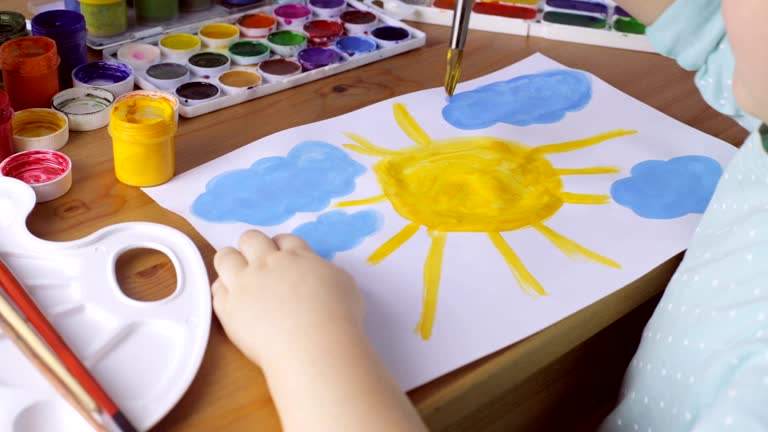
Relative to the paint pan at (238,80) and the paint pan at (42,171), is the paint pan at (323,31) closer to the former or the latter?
the paint pan at (238,80)

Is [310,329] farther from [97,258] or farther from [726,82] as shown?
[726,82]

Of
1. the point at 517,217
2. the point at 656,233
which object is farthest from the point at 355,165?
the point at 656,233

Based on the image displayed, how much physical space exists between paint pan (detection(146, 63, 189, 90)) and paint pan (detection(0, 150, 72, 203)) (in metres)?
0.17

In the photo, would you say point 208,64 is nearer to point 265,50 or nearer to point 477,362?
point 265,50

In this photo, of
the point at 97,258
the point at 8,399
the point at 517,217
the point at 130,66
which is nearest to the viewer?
the point at 8,399

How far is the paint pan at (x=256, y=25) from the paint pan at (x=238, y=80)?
88 millimetres

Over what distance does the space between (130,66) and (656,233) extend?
2.01 ft

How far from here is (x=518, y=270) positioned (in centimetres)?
69

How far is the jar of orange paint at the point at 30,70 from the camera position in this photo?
79cm

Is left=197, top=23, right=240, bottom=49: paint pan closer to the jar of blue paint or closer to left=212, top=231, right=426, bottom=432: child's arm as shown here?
the jar of blue paint

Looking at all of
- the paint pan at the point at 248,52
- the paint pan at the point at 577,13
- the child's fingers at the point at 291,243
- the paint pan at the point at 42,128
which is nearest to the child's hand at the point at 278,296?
the child's fingers at the point at 291,243

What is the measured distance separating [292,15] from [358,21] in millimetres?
89

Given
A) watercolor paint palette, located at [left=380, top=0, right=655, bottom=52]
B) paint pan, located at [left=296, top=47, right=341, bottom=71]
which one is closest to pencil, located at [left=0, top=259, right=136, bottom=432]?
paint pan, located at [left=296, top=47, right=341, bottom=71]

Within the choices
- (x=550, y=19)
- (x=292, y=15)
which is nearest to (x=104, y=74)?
(x=292, y=15)
